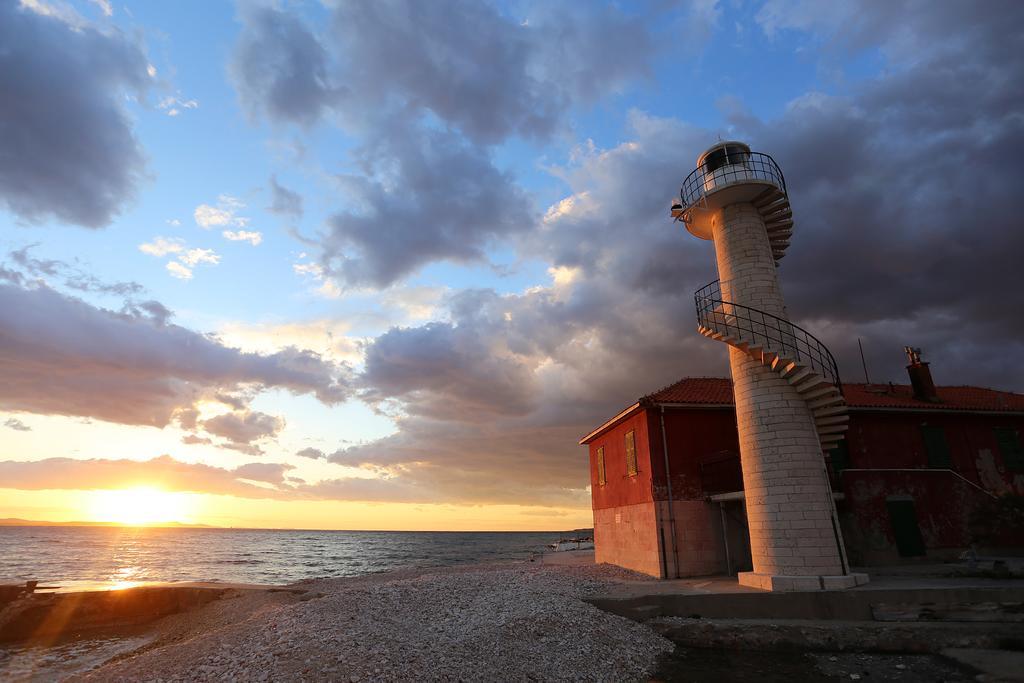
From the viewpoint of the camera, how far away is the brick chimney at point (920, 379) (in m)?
21.7

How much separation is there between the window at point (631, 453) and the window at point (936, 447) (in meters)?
11.6

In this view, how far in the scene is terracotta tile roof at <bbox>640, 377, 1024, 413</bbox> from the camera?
1953 centimetres

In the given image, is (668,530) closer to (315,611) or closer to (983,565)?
(983,565)

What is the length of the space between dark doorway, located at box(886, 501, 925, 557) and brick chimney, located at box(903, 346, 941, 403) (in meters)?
6.03

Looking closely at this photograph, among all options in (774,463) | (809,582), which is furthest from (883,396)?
(809,582)

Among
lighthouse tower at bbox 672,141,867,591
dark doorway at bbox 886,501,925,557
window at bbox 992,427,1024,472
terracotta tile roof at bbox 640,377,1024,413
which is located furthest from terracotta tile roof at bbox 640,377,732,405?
window at bbox 992,427,1024,472

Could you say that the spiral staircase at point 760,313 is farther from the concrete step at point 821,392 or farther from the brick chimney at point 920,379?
A: the brick chimney at point 920,379

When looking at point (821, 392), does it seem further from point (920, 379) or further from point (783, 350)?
point (920, 379)

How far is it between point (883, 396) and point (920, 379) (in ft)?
5.58

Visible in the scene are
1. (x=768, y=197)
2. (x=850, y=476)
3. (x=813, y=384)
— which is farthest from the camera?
(x=850, y=476)

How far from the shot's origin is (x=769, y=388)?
1428 cm

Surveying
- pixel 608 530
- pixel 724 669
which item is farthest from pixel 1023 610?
pixel 608 530

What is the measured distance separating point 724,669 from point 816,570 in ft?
15.5

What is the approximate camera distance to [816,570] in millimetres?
12914
